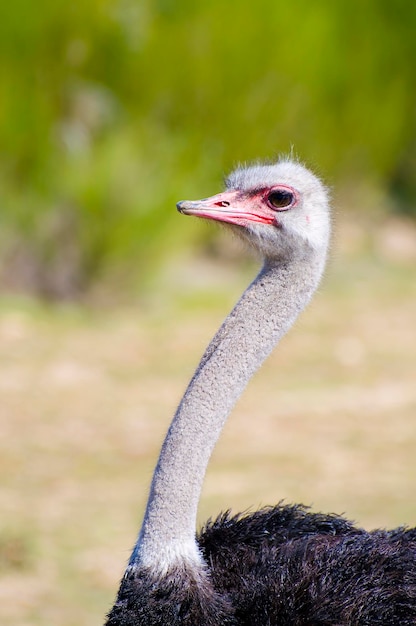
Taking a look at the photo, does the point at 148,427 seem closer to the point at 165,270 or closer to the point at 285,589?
the point at 165,270

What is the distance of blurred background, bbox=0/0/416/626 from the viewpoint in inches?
261

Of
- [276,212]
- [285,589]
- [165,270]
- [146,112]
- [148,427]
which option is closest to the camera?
[285,589]

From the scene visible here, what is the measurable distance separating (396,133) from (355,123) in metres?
0.74

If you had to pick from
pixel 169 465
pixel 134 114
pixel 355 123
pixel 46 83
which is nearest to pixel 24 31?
pixel 46 83

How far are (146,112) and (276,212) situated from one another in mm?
7580

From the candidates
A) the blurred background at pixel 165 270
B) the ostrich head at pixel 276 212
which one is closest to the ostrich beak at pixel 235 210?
the ostrich head at pixel 276 212

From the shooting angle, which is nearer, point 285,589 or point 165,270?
point 285,589

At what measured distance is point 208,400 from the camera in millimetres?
3602

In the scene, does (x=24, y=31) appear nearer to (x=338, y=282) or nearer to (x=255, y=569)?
(x=338, y=282)

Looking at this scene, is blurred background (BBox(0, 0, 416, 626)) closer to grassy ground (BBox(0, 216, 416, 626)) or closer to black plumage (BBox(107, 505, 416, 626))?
grassy ground (BBox(0, 216, 416, 626))

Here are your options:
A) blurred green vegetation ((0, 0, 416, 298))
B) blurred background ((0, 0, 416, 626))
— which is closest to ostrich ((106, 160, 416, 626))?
blurred background ((0, 0, 416, 626))

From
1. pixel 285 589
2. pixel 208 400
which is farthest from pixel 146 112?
pixel 285 589

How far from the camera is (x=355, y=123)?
44.8 feet

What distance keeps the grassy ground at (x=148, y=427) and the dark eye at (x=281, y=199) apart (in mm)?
2088
